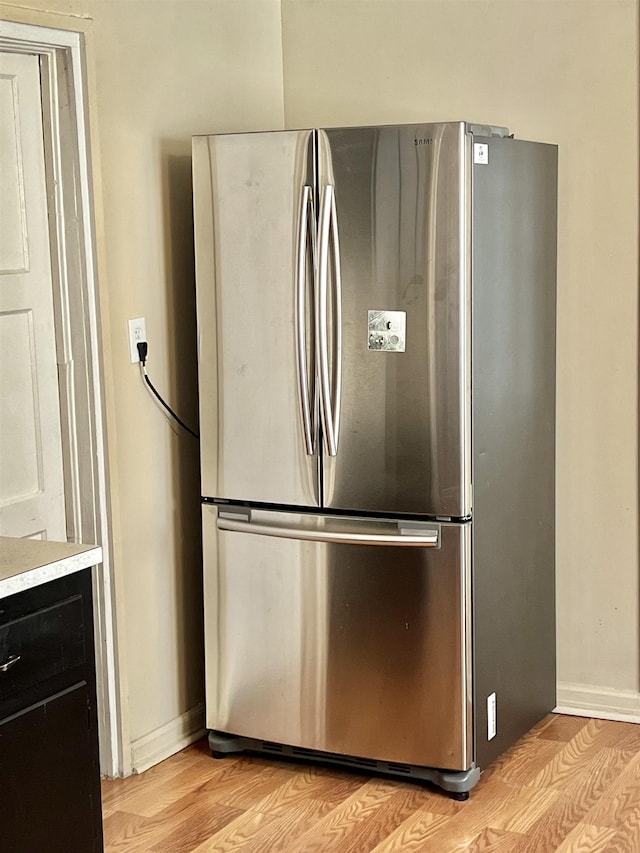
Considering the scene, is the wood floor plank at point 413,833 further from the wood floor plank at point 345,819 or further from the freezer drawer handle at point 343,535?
the freezer drawer handle at point 343,535

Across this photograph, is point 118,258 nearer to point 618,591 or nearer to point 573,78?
point 573,78

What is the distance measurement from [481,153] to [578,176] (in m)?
0.61

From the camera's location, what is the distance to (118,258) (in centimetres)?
319

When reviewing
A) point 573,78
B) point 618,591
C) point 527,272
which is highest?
point 573,78

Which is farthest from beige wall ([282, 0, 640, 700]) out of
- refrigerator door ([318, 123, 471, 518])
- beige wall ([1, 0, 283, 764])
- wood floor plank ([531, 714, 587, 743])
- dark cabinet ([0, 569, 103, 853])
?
dark cabinet ([0, 569, 103, 853])

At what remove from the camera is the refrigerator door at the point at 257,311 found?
309cm

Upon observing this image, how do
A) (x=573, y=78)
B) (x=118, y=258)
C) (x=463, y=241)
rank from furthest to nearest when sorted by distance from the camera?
1. (x=573, y=78)
2. (x=118, y=258)
3. (x=463, y=241)

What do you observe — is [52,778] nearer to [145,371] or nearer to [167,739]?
[167,739]

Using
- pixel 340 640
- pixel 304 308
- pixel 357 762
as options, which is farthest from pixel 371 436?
pixel 357 762

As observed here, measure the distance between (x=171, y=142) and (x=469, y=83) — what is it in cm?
94

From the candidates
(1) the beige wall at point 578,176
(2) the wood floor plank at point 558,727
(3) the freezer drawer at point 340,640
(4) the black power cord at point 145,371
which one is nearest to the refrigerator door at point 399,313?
(3) the freezer drawer at point 340,640

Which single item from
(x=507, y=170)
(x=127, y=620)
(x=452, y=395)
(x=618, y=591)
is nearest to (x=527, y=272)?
(x=507, y=170)

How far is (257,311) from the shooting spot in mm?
3174

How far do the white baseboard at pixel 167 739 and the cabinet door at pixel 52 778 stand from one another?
1008 mm
